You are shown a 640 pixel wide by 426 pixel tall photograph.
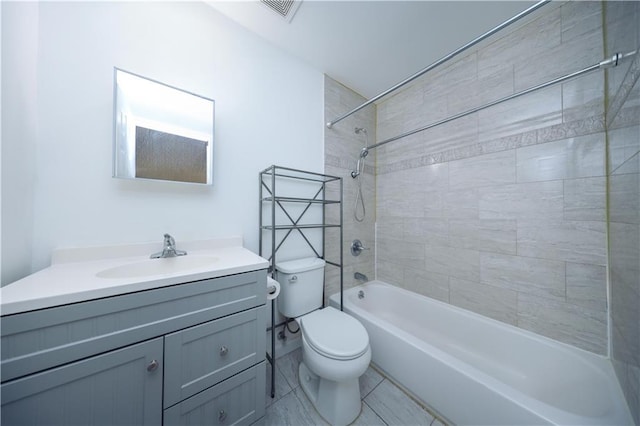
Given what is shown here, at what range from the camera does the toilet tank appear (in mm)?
1377

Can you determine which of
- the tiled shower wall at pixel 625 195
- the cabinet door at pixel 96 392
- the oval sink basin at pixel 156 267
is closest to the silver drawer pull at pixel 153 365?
the cabinet door at pixel 96 392

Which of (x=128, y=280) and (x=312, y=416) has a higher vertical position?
(x=128, y=280)

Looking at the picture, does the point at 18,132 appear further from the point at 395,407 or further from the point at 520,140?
the point at 520,140

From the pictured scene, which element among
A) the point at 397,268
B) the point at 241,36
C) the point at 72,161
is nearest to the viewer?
the point at 72,161

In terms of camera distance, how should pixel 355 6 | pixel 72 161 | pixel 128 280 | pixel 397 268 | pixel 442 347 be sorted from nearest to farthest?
pixel 128 280 < pixel 72 161 < pixel 355 6 < pixel 442 347 < pixel 397 268

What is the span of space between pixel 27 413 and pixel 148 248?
65 centimetres

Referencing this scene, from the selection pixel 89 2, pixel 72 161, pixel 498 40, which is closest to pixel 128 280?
pixel 72 161

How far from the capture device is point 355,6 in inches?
48.3

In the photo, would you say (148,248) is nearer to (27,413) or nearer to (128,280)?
(128,280)

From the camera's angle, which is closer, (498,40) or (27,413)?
(27,413)

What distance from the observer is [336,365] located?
104 cm

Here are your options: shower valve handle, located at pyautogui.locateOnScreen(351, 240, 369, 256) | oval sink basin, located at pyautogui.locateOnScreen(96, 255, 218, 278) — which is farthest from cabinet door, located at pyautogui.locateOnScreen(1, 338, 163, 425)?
shower valve handle, located at pyautogui.locateOnScreen(351, 240, 369, 256)

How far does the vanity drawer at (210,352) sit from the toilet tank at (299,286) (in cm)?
43

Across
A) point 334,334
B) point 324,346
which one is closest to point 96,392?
point 324,346
